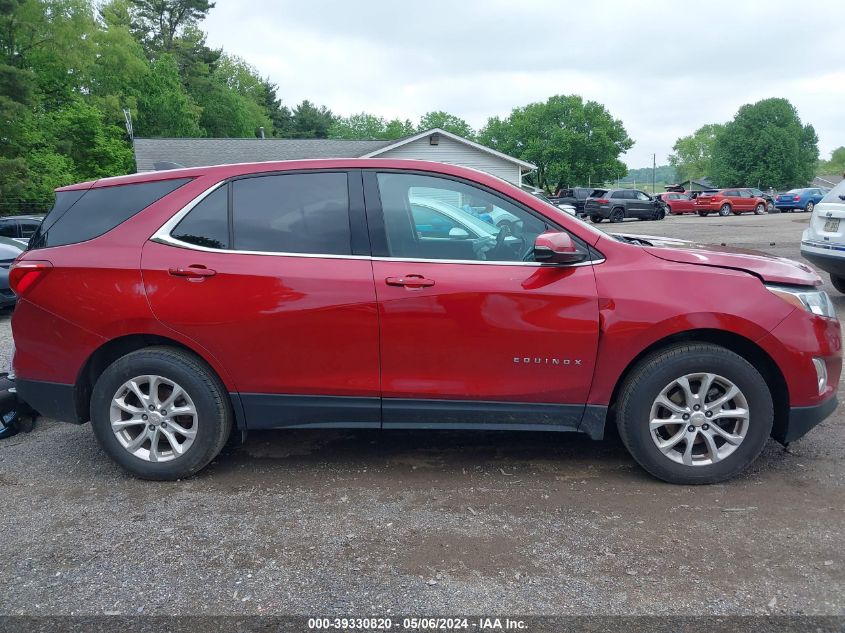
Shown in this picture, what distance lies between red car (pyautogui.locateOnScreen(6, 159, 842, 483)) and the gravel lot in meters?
0.31

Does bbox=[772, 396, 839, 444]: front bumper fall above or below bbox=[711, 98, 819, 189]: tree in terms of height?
below

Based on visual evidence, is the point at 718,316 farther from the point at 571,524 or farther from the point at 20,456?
the point at 20,456

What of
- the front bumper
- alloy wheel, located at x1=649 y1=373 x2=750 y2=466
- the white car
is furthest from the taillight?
the white car

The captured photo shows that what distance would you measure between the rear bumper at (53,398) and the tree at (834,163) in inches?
5925

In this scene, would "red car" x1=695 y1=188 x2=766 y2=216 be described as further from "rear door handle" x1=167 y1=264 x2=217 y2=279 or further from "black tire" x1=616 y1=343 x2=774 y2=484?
"rear door handle" x1=167 y1=264 x2=217 y2=279

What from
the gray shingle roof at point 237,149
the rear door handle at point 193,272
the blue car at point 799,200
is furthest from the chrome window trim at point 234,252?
the blue car at point 799,200

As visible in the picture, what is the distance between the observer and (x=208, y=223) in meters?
3.78

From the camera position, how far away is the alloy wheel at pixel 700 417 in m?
3.53

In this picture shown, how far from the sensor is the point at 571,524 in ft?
10.7

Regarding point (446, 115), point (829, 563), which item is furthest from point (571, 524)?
point (446, 115)

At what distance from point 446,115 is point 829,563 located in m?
87.1

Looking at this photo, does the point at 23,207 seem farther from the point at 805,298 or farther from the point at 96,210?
the point at 805,298

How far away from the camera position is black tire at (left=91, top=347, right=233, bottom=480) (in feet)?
12.1

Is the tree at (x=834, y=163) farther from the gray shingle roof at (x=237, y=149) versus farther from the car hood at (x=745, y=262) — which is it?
the car hood at (x=745, y=262)
